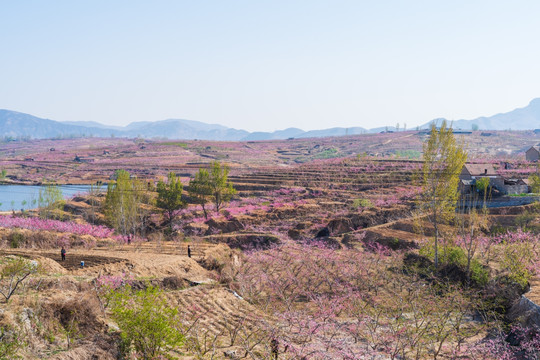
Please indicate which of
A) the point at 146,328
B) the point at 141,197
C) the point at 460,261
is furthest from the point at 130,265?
the point at 141,197

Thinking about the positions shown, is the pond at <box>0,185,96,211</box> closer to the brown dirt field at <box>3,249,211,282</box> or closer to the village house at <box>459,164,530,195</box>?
the brown dirt field at <box>3,249,211,282</box>

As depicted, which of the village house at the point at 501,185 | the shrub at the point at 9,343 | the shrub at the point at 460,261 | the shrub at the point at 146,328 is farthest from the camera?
the village house at the point at 501,185

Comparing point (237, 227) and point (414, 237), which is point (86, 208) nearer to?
point (237, 227)

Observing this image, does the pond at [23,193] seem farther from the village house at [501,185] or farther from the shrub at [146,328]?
the shrub at [146,328]

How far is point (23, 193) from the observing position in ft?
302

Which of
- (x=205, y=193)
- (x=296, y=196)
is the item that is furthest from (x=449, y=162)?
(x=296, y=196)

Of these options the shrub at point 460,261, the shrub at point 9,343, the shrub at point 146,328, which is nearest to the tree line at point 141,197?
the shrub at point 460,261

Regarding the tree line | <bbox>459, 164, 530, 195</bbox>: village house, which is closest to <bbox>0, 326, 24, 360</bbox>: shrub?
the tree line

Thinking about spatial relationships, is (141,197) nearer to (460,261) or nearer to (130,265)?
(130,265)

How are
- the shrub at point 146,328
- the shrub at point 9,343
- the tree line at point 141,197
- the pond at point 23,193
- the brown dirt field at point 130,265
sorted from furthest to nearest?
1. the pond at point 23,193
2. the tree line at point 141,197
3. the brown dirt field at point 130,265
4. the shrub at point 146,328
5. the shrub at point 9,343

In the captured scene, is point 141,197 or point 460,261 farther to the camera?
point 141,197

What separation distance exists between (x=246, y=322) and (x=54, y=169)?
4863 inches

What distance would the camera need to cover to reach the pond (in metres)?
76.2

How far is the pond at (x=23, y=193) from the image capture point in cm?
7619
